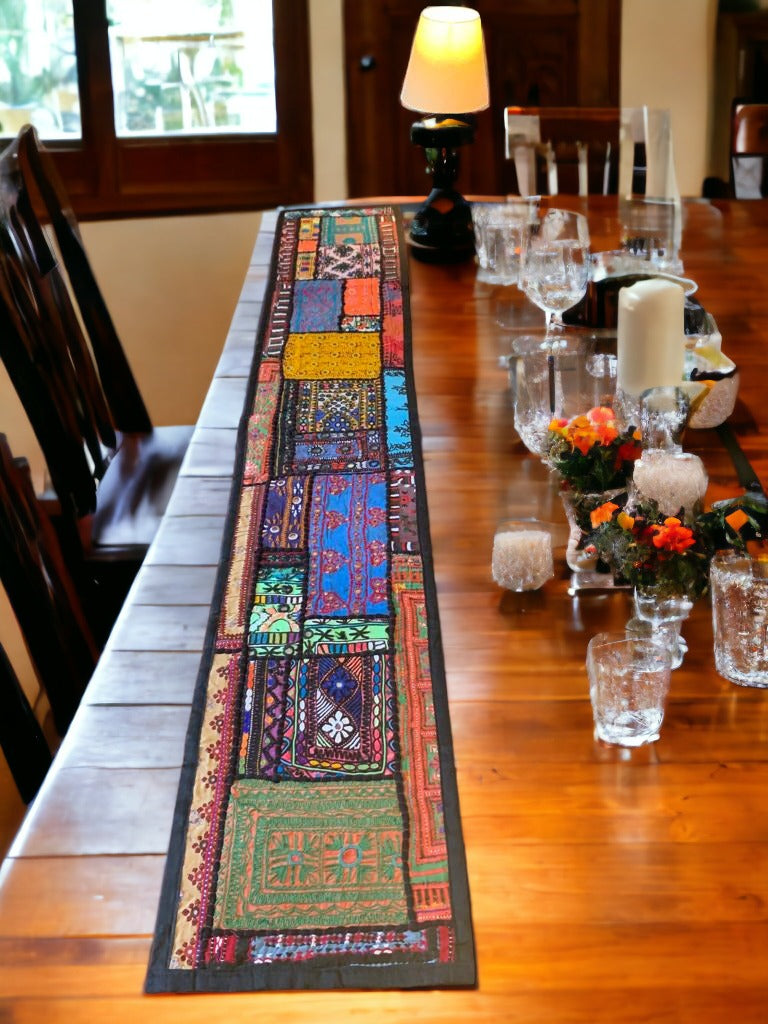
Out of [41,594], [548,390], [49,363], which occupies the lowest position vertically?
[41,594]

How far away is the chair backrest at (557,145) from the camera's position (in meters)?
3.04

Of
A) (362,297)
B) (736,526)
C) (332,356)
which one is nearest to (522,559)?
(736,526)

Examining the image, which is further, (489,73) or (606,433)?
(489,73)

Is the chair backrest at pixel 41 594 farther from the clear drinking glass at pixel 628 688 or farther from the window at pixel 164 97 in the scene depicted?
the window at pixel 164 97

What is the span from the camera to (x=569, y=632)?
130cm

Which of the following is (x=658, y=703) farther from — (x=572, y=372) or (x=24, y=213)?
(x=24, y=213)

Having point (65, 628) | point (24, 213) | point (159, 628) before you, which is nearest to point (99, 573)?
point (65, 628)

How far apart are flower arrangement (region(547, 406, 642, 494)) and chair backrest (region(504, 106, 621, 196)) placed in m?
1.82

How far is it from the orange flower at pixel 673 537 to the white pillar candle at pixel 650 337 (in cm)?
44

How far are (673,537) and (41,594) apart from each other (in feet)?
2.67

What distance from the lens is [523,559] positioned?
53.4 inches

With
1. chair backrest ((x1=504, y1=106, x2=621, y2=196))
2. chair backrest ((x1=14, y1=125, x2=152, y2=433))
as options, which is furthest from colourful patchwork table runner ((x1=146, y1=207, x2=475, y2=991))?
chair backrest ((x1=504, y1=106, x2=621, y2=196))

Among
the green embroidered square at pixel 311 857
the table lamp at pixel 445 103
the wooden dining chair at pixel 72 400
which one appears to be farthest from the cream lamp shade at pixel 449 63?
the green embroidered square at pixel 311 857

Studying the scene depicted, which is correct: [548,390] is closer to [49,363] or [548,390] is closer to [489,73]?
[49,363]
